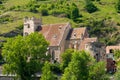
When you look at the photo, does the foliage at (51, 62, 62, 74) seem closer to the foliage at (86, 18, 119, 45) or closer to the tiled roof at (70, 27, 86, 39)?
the tiled roof at (70, 27, 86, 39)

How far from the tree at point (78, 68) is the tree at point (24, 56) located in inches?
418

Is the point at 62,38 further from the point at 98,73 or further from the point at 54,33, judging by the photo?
the point at 98,73

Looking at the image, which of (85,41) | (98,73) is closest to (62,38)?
(85,41)

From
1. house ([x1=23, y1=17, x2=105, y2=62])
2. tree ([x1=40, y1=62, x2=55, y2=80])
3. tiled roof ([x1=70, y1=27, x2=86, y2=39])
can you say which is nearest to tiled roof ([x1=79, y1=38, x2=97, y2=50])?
house ([x1=23, y1=17, x2=105, y2=62])

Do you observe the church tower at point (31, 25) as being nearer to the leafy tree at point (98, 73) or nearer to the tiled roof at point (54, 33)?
the tiled roof at point (54, 33)

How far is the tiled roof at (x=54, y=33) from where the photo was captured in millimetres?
133875

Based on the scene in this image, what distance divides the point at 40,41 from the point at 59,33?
1900 centimetres

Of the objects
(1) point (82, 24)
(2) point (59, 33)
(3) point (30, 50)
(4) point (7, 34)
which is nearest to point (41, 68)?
(3) point (30, 50)

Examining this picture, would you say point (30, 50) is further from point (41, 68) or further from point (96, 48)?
point (96, 48)

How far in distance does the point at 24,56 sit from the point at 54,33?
2240cm

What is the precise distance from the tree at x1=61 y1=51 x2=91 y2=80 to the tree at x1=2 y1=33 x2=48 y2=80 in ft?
34.8

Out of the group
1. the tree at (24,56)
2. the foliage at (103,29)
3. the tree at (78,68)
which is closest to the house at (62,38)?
the tree at (24,56)

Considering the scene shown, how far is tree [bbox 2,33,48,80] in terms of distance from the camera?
113250 mm

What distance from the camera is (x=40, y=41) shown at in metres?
116
